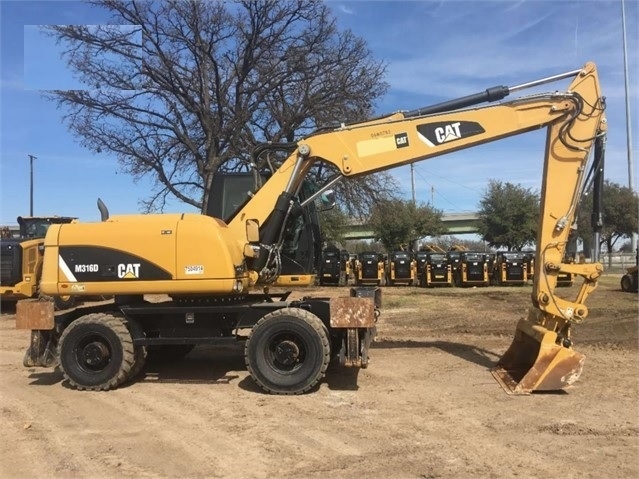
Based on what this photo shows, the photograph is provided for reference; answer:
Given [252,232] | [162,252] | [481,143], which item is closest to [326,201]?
[252,232]

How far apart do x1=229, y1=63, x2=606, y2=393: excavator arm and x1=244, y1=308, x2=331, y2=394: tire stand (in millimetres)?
938

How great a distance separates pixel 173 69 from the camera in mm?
21484

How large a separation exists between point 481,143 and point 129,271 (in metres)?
4.96

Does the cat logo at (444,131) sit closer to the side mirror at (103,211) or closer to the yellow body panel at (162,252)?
the yellow body panel at (162,252)

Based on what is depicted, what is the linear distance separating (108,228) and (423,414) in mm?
4520

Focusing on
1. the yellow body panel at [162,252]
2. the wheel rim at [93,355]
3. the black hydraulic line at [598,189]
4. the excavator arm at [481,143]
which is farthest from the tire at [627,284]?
the wheel rim at [93,355]

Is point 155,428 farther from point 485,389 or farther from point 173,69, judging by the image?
point 173,69

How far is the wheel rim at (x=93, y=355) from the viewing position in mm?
7645

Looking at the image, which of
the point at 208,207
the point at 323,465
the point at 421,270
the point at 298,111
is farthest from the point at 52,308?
the point at 421,270

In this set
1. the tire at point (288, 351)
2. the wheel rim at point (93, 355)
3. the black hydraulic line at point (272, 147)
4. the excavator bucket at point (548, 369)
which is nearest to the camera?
the excavator bucket at point (548, 369)

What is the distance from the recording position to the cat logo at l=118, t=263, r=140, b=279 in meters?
7.49

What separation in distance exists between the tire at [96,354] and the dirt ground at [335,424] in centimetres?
21

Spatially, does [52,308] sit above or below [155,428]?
above

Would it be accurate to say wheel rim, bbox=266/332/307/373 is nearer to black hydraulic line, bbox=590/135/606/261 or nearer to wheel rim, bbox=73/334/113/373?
wheel rim, bbox=73/334/113/373
